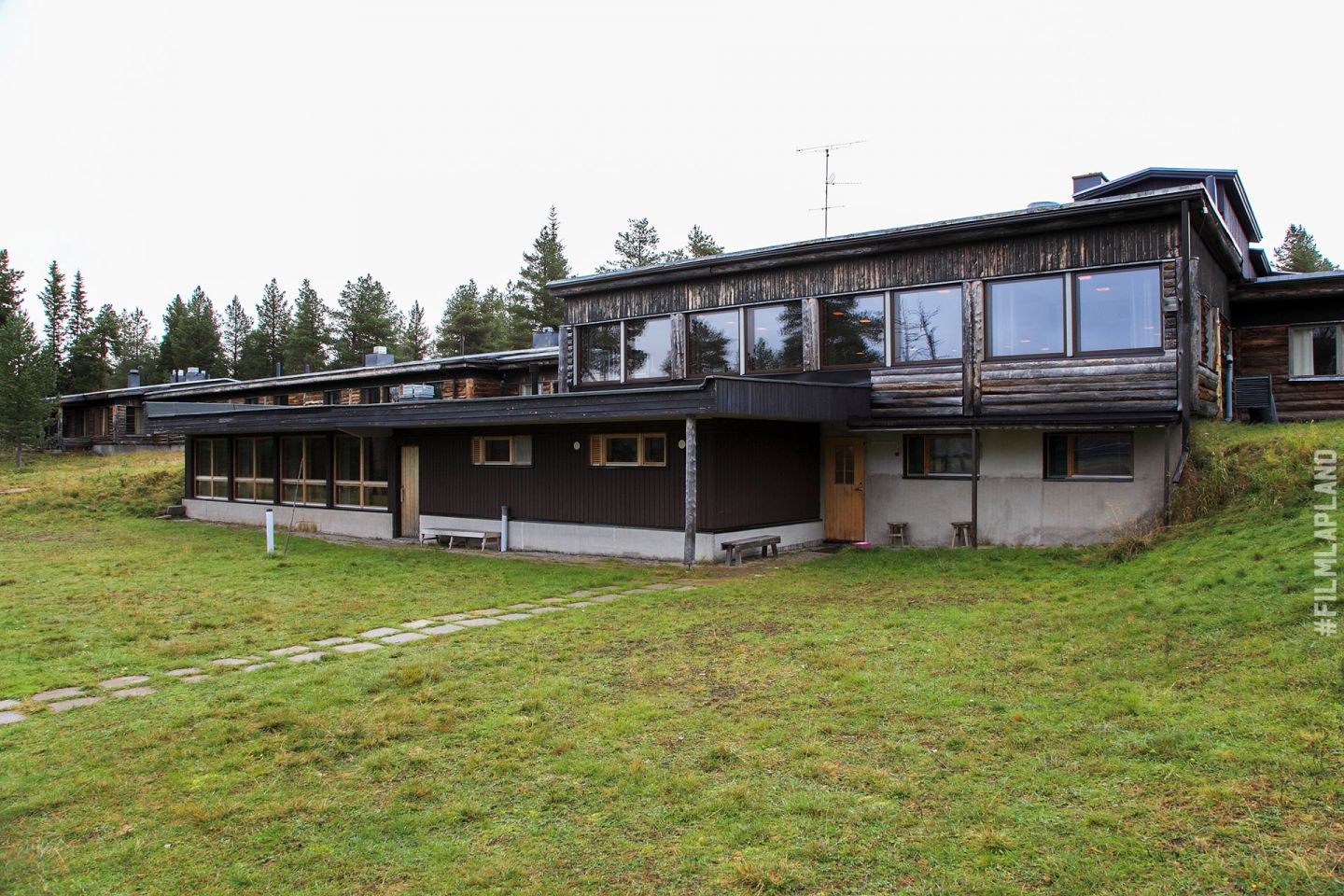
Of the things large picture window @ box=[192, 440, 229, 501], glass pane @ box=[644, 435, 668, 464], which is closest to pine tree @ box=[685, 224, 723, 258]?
large picture window @ box=[192, 440, 229, 501]

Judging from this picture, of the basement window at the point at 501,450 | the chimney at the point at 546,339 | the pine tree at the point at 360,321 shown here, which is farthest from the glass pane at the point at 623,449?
the pine tree at the point at 360,321

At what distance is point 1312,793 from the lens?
3.75 meters

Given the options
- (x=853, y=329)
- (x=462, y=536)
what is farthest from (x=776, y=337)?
(x=462, y=536)

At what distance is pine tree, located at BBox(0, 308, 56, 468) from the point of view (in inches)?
1346

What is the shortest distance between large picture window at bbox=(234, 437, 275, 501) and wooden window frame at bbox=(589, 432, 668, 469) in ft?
34.2

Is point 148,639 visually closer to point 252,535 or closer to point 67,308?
point 252,535

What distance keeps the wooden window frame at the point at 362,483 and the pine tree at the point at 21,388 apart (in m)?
23.1

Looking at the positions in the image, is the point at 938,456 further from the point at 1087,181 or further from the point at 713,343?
the point at 1087,181

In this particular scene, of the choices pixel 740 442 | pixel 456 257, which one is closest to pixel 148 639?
pixel 740 442

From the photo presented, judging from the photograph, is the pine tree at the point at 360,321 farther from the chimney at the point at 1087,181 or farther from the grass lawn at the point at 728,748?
the grass lawn at the point at 728,748

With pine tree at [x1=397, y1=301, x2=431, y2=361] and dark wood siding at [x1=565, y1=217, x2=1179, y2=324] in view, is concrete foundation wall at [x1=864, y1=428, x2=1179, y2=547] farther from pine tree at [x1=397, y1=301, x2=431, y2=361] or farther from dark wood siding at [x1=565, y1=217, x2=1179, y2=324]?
pine tree at [x1=397, y1=301, x2=431, y2=361]

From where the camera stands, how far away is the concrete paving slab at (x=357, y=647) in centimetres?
786

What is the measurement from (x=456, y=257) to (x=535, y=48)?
62.8 meters

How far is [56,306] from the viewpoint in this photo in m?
61.9
